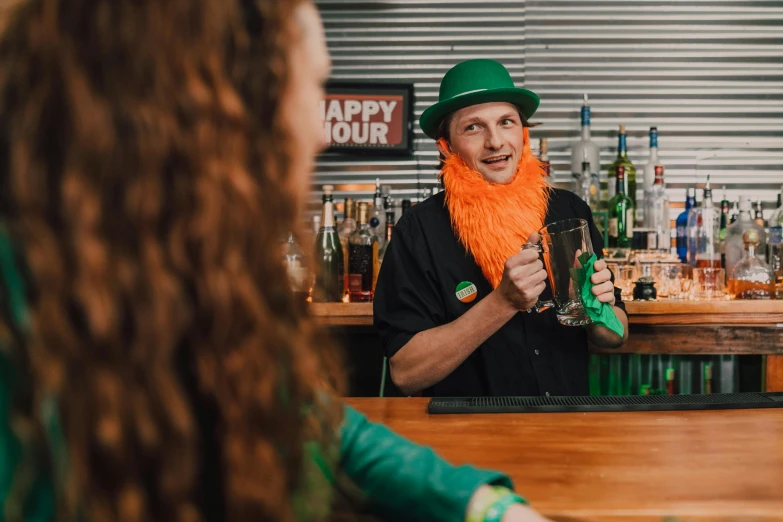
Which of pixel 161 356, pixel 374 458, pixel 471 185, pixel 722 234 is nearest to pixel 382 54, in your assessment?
pixel 471 185

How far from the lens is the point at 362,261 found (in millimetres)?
2717

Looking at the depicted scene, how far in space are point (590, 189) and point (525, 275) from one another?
1575mm

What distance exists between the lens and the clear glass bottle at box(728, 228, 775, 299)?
2.53 m

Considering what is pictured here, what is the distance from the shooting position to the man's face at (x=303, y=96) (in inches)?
22.0

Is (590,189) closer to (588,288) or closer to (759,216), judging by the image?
(759,216)

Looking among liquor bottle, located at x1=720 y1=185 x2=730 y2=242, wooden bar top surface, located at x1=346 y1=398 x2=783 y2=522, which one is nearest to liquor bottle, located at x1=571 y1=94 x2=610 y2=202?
liquor bottle, located at x1=720 y1=185 x2=730 y2=242

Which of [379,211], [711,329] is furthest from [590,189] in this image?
[379,211]

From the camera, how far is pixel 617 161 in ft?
9.64

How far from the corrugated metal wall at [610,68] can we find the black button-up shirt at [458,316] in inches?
49.0

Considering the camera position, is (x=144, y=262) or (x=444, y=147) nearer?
(x=144, y=262)

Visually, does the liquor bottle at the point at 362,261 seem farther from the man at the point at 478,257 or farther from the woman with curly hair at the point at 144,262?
the woman with curly hair at the point at 144,262

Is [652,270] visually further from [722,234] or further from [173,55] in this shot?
[173,55]

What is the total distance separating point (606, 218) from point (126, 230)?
2615 mm

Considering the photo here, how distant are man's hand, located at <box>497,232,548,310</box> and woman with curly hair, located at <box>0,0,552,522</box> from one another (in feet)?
3.40
